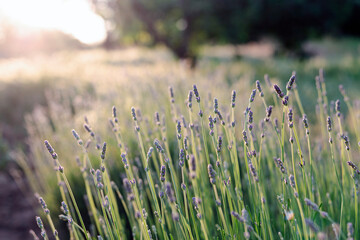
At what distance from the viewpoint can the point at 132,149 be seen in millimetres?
2967

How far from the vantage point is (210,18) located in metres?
10.1

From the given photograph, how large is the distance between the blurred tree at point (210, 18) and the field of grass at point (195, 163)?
11.7 ft

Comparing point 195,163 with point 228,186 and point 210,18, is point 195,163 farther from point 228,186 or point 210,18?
point 210,18

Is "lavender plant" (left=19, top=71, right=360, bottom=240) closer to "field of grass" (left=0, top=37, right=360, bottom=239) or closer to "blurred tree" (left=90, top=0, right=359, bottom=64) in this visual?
"field of grass" (left=0, top=37, right=360, bottom=239)

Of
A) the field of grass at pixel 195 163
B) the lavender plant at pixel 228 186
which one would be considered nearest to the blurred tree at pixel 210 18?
the field of grass at pixel 195 163

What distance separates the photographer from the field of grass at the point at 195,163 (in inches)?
46.1

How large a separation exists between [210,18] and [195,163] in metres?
9.81

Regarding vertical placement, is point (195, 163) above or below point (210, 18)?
below

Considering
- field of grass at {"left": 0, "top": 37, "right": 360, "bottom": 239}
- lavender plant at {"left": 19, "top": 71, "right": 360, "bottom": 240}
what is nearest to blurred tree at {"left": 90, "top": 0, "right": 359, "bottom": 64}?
field of grass at {"left": 0, "top": 37, "right": 360, "bottom": 239}

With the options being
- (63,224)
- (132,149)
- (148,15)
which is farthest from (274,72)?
(63,224)

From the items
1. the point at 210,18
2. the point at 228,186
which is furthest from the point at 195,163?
the point at 210,18

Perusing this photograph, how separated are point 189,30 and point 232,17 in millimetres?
1496

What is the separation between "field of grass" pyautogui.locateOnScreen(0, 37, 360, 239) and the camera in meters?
1.17

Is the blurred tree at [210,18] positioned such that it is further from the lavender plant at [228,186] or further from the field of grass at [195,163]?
the lavender plant at [228,186]
